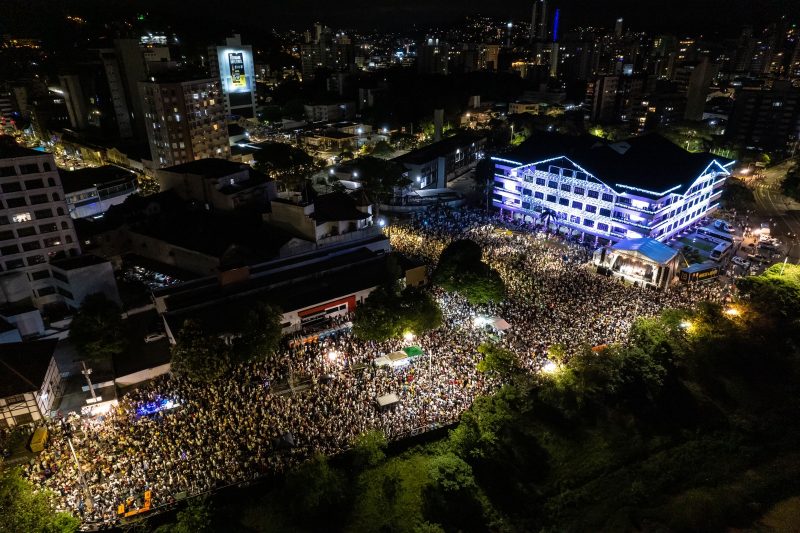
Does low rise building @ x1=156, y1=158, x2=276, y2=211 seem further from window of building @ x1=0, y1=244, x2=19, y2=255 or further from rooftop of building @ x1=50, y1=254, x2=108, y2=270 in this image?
window of building @ x1=0, y1=244, x2=19, y2=255

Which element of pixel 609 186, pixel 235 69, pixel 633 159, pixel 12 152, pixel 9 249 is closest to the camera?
pixel 12 152

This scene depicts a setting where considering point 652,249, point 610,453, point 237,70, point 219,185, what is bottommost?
point 610,453

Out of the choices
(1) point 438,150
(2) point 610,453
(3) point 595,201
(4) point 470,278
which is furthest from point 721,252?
(1) point 438,150

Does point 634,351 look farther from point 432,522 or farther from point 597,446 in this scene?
point 432,522

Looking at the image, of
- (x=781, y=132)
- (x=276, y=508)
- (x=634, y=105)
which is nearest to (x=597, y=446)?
(x=276, y=508)

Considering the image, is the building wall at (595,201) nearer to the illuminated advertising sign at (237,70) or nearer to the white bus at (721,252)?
the white bus at (721,252)

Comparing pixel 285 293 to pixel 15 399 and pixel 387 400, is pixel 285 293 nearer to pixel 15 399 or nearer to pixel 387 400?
pixel 387 400
